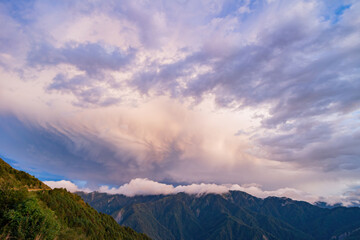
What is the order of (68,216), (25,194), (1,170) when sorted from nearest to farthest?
1. (25,194)
2. (1,170)
3. (68,216)

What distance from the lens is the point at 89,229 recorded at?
193 meters

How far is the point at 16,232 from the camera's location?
58656mm

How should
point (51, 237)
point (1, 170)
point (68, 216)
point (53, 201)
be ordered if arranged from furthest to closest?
point (68, 216)
point (53, 201)
point (1, 170)
point (51, 237)

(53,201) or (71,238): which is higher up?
(53,201)

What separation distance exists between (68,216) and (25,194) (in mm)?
129624

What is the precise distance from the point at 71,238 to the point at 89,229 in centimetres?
13263

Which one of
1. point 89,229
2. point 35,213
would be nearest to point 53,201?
point 89,229

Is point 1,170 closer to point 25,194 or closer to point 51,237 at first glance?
point 25,194

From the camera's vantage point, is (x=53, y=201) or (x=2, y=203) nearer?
(x=2, y=203)

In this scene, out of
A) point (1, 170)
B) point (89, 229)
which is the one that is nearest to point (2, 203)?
point (1, 170)

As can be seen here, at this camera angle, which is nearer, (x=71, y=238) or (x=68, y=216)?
(x=71, y=238)

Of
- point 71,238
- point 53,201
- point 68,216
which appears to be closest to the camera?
point 71,238

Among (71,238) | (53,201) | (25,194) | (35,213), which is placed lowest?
(71,238)

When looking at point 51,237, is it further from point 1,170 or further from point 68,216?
point 68,216
